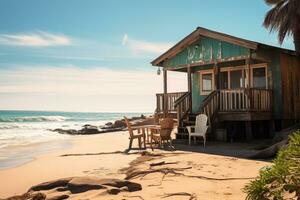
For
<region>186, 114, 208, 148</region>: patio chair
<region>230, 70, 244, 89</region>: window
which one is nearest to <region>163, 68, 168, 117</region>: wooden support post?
<region>230, 70, 244, 89</region>: window

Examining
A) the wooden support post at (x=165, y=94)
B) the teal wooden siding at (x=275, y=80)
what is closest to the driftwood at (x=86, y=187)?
the teal wooden siding at (x=275, y=80)

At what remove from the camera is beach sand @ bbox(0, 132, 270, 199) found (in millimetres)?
5844

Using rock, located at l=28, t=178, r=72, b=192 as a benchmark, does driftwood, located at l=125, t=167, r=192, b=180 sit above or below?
above

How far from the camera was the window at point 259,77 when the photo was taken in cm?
1548

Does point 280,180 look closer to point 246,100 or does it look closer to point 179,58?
point 246,100

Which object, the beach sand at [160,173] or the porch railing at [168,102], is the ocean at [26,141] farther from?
the porch railing at [168,102]

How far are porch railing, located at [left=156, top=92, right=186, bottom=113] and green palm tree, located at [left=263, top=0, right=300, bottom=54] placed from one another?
5.01 metres

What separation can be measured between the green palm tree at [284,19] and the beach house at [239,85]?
1065 mm

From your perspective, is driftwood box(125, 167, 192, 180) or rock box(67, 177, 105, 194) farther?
driftwood box(125, 167, 192, 180)

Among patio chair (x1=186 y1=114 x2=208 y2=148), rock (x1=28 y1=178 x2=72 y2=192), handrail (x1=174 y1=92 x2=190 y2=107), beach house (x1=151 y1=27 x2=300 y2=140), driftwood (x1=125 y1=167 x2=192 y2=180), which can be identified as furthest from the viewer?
handrail (x1=174 y1=92 x2=190 y2=107)

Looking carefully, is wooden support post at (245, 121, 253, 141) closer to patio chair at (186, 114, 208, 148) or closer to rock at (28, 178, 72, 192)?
patio chair at (186, 114, 208, 148)

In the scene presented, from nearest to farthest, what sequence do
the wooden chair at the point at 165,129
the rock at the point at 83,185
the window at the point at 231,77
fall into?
the rock at the point at 83,185
the wooden chair at the point at 165,129
the window at the point at 231,77

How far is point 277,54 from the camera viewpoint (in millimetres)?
15109

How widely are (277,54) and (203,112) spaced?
390 centimetres
